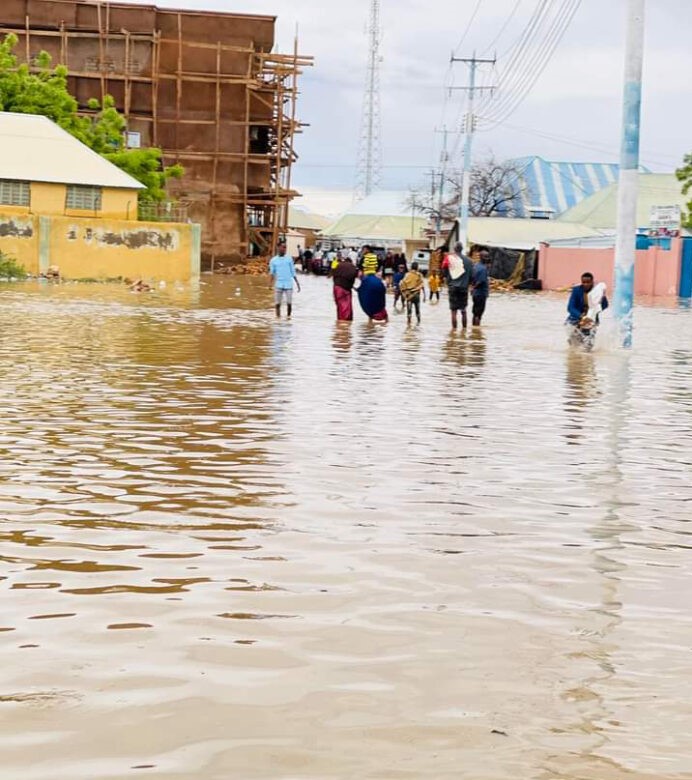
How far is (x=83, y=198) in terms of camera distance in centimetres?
5175

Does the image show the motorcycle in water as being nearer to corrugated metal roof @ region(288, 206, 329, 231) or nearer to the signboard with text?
the signboard with text

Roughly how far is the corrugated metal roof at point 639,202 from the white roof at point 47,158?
3386cm

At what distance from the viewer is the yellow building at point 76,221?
1934 inches

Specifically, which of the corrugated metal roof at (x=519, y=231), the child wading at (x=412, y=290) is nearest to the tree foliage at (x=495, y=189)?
the corrugated metal roof at (x=519, y=231)

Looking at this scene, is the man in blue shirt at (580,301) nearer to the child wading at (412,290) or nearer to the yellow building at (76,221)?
the child wading at (412,290)

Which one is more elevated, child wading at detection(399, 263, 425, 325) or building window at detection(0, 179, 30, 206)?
building window at detection(0, 179, 30, 206)

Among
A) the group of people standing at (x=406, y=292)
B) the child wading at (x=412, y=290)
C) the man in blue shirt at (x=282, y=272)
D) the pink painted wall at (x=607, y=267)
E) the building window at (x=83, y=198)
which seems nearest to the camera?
the group of people standing at (x=406, y=292)

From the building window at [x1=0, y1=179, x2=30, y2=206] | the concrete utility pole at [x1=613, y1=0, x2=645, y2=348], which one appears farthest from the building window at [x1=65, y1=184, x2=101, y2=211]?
the concrete utility pole at [x1=613, y1=0, x2=645, y2=348]

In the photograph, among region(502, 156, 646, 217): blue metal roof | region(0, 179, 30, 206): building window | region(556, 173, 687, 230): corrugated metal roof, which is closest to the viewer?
region(0, 179, 30, 206): building window

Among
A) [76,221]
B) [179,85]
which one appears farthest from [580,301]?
[179,85]

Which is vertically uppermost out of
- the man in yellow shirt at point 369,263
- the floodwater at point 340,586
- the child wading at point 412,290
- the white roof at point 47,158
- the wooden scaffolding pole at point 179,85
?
the wooden scaffolding pole at point 179,85

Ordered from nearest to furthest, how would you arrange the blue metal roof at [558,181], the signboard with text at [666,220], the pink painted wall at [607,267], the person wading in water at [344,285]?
the person wading in water at [344,285], the pink painted wall at [607,267], the signboard with text at [666,220], the blue metal roof at [558,181]

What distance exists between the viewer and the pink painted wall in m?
57.7

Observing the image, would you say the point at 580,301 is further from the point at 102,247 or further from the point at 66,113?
the point at 66,113
